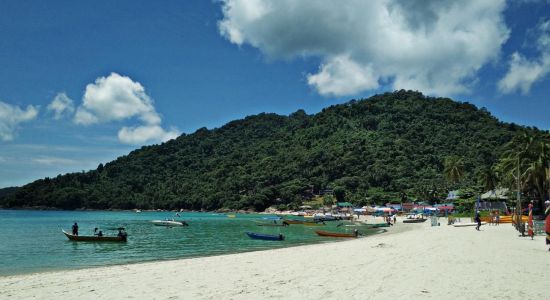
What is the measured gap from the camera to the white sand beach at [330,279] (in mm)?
11148

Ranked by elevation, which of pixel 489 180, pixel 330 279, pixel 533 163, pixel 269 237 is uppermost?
pixel 489 180

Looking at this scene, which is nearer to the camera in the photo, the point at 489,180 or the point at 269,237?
the point at 269,237

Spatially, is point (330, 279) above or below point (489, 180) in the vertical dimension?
below

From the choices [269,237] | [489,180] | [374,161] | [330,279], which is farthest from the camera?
[374,161]

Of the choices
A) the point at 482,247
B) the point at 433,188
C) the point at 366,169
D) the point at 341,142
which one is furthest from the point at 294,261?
the point at 341,142

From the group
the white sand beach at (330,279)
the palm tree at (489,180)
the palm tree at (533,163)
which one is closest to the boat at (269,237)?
the white sand beach at (330,279)

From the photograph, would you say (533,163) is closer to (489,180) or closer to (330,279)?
(489,180)

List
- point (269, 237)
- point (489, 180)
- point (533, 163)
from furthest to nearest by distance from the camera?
point (489, 180) → point (533, 163) → point (269, 237)

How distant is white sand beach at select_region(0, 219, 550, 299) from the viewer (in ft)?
36.6

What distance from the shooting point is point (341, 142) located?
186125 millimetres

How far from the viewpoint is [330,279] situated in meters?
13.4

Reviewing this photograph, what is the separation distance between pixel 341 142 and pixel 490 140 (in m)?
60.4

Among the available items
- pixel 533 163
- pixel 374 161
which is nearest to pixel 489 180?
pixel 533 163

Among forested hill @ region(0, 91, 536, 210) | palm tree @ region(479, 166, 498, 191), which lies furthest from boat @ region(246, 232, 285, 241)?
forested hill @ region(0, 91, 536, 210)
